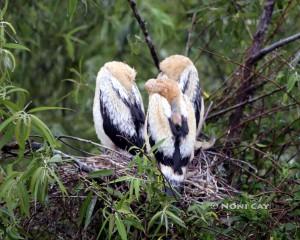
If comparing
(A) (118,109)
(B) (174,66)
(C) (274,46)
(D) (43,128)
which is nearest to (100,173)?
(D) (43,128)

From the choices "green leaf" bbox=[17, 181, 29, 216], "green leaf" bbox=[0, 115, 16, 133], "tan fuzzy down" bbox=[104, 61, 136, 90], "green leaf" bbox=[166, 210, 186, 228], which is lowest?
"green leaf" bbox=[166, 210, 186, 228]

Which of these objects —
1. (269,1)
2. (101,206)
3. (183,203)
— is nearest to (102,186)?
(101,206)

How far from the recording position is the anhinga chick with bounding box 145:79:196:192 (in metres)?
7.56

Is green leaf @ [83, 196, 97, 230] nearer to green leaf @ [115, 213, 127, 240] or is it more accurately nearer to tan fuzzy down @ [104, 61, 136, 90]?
green leaf @ [115, 213, 127, 240]

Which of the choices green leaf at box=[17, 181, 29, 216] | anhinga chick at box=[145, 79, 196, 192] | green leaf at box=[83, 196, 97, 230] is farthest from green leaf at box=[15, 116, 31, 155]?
anhinga chick at box=[145, 79, 196, 192]

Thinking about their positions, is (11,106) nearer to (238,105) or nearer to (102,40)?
(238,105)

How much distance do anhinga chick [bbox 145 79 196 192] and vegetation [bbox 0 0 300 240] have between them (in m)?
0.41

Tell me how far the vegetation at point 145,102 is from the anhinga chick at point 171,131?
408 mm

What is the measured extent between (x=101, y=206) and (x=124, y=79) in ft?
6.69

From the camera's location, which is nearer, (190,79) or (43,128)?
(43,128)

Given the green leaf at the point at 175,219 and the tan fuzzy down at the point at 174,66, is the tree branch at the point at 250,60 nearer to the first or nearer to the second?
the tan fuzzy down at the point at 174,66

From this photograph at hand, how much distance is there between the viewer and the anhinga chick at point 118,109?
8523 millimetres

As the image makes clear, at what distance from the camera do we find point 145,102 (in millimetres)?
10547

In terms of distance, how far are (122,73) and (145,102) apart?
Result: 172cm
